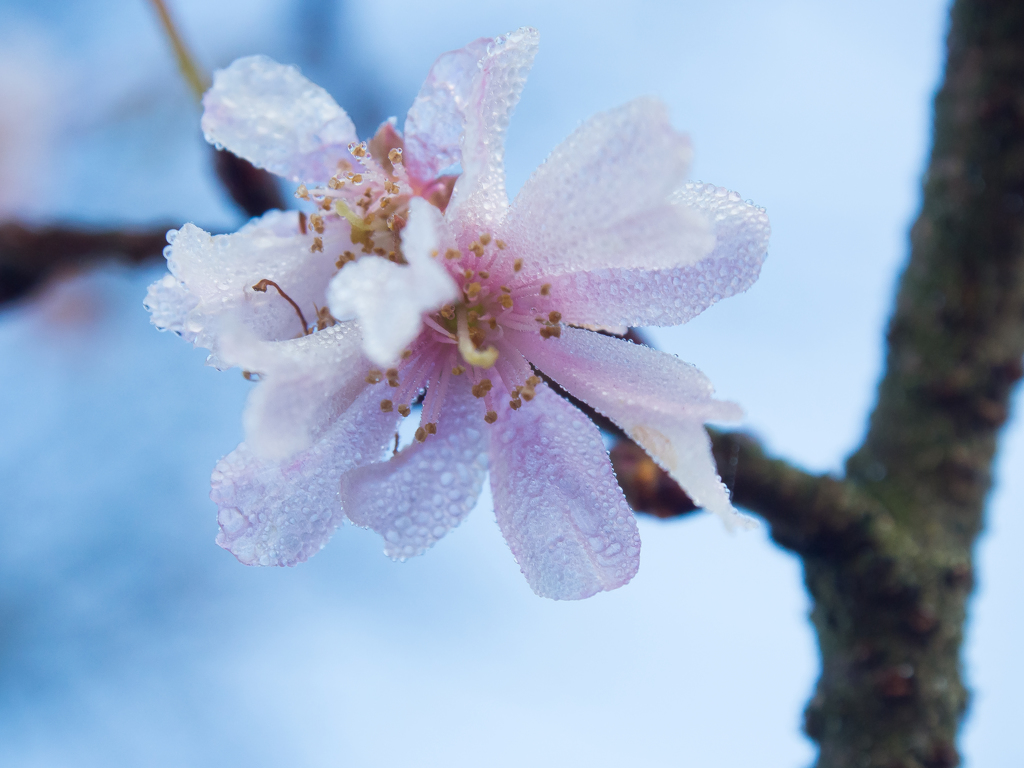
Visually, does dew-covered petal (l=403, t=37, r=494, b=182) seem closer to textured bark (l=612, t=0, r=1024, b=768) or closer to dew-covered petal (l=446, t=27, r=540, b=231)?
dew-covered petal (l=446, t=27, r=540, b=231)

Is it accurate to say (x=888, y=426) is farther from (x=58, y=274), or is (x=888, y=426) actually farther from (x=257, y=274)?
(x=58, y=274)

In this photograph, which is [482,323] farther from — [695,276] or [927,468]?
[927,468]

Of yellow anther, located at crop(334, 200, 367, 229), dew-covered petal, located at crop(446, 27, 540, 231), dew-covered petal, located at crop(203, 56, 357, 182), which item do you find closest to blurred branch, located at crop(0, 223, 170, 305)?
dew-covered petal, located at crop(203, 56, 357, 182)

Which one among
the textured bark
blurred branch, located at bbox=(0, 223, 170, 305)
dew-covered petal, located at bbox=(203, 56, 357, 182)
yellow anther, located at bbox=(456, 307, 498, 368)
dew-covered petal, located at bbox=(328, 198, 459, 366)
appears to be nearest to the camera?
dew-covered petal, located at bbox=(328, 198, 459, 366)

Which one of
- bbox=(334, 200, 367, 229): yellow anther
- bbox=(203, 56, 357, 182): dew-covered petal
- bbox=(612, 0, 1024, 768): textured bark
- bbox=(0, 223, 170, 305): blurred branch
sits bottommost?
bbox=(612, 0, 1024, 768): textured bark

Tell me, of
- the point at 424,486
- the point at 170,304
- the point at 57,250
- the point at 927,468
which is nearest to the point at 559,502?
the point at 424,486

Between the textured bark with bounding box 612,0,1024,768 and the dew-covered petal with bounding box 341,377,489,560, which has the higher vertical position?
the dew-covered petal with bounding box 341,377,489,560
